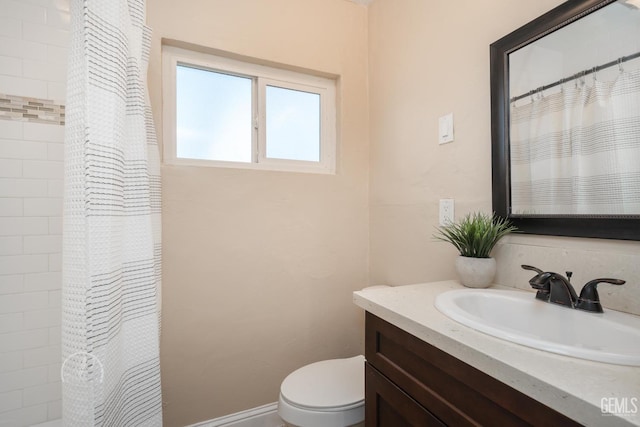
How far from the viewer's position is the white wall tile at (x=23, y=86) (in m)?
1.27

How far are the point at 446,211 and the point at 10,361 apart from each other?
6.64 feet

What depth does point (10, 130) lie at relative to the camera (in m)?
1.28

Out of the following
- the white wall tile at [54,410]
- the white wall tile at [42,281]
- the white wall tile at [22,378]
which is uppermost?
the white wall tile at [42,281]

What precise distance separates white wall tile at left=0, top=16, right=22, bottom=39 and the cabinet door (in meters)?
1.99

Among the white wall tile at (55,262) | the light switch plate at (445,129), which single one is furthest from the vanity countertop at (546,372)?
the white wall tile at (55,262)

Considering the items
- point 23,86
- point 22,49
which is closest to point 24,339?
point 23,86

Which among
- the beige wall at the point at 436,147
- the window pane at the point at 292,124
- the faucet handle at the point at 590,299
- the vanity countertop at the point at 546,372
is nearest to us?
the vanity countertop at the point at 546,372

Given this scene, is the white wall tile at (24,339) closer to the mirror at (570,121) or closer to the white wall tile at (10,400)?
the white wall tile at (10,400)

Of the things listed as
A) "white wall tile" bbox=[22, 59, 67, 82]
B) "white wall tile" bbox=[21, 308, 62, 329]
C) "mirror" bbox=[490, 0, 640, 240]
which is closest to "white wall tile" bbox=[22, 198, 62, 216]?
"white wall tile" bbox=[21, 308, 62, 329]

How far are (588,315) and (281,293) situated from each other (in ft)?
4.29

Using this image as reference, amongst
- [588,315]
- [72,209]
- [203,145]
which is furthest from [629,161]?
[203,145]

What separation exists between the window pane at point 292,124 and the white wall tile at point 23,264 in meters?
1.16

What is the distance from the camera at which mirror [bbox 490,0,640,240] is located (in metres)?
0.78

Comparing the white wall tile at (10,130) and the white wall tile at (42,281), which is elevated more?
the white wall tile at (10,130)
